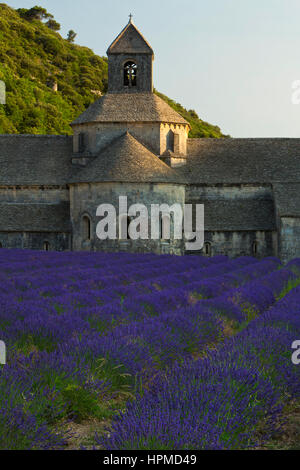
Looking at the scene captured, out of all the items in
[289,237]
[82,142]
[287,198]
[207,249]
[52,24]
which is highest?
[52,24]

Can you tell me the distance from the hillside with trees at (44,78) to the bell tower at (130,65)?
2087 cm

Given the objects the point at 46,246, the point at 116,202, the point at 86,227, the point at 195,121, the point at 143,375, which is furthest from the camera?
the point at 195,121

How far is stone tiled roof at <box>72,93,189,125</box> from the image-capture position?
112ft

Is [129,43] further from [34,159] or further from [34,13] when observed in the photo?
[34,13]

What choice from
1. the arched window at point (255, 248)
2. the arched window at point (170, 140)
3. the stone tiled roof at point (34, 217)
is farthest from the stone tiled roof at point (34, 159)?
the arched window at point (255, 248)

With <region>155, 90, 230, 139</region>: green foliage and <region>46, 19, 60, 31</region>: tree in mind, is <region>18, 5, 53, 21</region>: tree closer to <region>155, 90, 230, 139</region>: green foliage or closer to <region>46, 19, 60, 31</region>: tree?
<region>46, 19, 60, 31</region>: tree

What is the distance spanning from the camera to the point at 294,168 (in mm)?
35219

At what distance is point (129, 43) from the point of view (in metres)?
37.0

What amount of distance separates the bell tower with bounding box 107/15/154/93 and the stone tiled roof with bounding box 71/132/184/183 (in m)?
5.04

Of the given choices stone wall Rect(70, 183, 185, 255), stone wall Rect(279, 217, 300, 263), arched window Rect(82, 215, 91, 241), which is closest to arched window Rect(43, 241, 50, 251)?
stone wall Rect(70, 183, 185, 255)

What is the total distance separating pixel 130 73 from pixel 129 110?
336 cm

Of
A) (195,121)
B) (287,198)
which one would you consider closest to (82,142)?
(287,198)

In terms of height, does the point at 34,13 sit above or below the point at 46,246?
above
